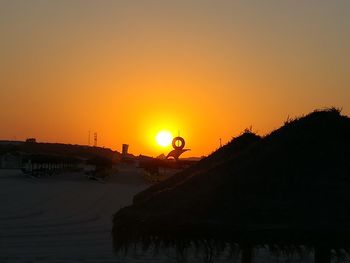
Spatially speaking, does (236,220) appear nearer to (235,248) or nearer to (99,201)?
(235,248)

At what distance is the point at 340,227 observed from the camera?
470 cm

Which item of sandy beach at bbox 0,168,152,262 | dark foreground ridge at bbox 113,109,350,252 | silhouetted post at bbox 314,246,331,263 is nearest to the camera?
dark foreground ridge at bbox 113,109,350,252

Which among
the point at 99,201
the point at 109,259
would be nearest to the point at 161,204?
the point at 109,259

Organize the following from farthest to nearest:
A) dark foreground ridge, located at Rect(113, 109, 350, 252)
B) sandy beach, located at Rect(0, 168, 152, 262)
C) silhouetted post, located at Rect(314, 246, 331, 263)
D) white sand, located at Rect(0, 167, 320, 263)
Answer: sandy beach, located at Rect(0, 168, 152, 262) < white sand, located at Rect(0, 167, 320, 263) < silhouetted post, located at Rect(314, 246, 331, 263) < dark foreground ridge, located at Rect(113, 109, 350, 252)

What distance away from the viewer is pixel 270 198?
5.03 metres

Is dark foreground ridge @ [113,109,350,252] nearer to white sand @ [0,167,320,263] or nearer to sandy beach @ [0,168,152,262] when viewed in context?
white sand @ [0,167,320,263]

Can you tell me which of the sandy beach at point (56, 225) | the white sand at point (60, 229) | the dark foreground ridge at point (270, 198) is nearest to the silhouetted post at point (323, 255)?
the dark foreground ridge at point (270, 198)

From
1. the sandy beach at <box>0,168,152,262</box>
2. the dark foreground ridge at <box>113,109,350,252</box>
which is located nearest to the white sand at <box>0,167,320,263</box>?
the sandy beach at <box>0,168,152,262</box>

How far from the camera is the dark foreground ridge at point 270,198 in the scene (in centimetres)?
477

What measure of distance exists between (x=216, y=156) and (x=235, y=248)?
8.51 feet

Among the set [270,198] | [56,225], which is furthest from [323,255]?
[56,225]

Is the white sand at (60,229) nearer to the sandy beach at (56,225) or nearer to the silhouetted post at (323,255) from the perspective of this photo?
the sandy beach at (56,225)

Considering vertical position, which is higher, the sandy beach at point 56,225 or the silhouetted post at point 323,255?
the sandy beach at point 56,225

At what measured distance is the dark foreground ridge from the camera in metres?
4.77
